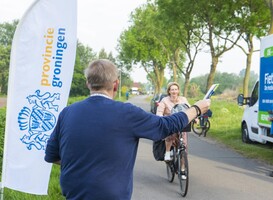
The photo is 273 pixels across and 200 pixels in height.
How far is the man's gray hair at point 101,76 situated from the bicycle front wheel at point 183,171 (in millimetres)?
4187

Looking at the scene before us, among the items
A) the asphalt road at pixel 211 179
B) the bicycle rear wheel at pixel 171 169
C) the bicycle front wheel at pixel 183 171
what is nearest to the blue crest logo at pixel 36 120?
the asphalt road at pixel 211 179

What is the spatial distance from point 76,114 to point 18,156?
277cm

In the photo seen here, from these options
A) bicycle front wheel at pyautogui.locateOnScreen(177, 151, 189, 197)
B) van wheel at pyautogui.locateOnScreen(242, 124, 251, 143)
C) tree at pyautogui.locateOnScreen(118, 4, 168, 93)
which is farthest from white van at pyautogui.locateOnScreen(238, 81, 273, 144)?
tree at pyautogui.locateOnScreen(118, 4, 168, 93)

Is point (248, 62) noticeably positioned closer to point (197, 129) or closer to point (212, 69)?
point (212, 69)

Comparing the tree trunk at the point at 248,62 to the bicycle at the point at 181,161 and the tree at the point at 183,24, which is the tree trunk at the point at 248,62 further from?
the bicycle at the point at 181,161

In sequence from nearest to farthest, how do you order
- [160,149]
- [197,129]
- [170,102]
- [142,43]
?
1. [160,149]
2. [170,102]
3. [197,129]
4. [142,43]

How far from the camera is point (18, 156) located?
202 inches

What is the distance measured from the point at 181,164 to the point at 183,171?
0.13 metres

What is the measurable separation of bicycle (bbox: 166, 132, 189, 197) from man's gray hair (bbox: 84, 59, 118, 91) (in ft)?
13.7

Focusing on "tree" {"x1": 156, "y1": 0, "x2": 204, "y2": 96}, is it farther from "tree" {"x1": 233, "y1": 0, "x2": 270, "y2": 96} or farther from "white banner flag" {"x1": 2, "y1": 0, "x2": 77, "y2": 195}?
"white banner flag" {"x1": 2, "y1": 0, "x2": 77, "y2": 195}

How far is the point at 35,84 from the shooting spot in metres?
5.14

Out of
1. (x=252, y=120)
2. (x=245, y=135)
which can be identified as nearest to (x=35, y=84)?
(x=252, y=120)

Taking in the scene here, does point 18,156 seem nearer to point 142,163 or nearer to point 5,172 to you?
point 5,172

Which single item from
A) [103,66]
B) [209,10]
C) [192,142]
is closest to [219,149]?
[192,142]
